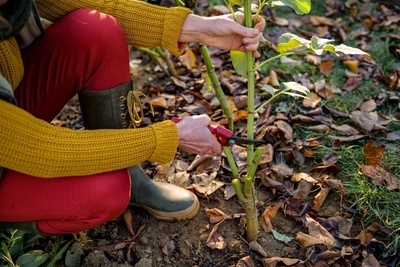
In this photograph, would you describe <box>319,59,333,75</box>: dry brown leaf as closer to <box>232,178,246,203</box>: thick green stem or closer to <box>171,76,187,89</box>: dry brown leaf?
<box>171,76,187,89</box>: dry brown leaf

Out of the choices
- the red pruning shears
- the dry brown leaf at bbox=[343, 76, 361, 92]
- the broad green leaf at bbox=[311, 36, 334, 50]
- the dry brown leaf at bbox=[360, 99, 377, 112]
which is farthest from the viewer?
the dry brown leaf at bbox=[343, 76, 361, 92]

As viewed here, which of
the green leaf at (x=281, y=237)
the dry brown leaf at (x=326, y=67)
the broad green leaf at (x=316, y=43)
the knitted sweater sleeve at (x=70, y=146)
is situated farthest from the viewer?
the dry brown leaf at (x=326, y=67)

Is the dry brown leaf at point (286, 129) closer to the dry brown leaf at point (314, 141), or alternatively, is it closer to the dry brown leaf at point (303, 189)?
the dry brown leaf at point (314, 141)

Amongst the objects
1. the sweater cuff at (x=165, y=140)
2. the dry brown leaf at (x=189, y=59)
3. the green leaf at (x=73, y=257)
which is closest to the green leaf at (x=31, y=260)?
the green leaf at (x=73, y=257)

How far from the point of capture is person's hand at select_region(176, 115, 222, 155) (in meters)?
1.34

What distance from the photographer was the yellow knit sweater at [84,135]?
114cm

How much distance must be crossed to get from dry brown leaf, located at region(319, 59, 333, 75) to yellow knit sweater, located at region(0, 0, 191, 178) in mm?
1040

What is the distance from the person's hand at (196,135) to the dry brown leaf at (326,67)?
1128 mm

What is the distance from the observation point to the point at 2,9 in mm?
1104

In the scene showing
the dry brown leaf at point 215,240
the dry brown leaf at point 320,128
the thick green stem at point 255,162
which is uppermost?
the thick green stem at point 255,162

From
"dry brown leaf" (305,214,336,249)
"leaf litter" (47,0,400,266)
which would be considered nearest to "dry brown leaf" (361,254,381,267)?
"leaf litter" (47,0,400,266)

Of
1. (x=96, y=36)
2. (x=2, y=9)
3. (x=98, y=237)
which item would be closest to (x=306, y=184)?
(x=98, y=237)

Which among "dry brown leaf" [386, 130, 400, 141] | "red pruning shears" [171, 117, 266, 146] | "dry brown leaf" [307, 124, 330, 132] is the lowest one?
"dry brown leaf" [386, 130, 400, 141]

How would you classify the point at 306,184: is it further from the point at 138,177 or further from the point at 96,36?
the point at 96,36
